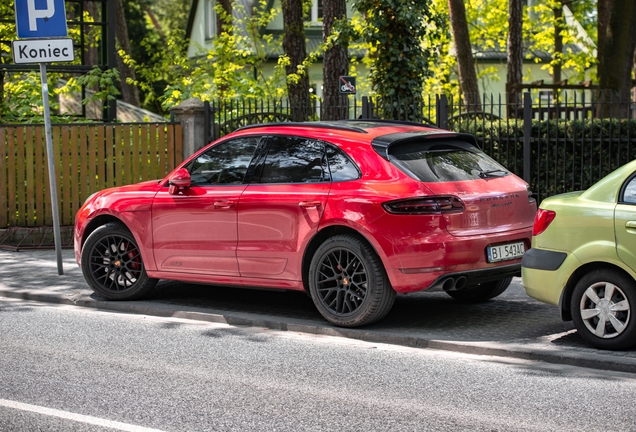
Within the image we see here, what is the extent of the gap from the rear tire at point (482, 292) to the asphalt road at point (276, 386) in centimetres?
191

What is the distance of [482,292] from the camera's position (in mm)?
9383

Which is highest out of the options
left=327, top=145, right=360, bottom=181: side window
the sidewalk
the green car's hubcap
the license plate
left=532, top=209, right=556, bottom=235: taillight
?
left=327, top=145, right=360, bottom=181: side window

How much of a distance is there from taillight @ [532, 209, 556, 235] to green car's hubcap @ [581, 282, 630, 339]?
2.10 ft

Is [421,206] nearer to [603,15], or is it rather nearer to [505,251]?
[505,251]

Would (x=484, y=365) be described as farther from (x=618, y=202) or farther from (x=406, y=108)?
(x=406, y=108)

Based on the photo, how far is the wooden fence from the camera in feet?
47.2

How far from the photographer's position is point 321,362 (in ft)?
23.6

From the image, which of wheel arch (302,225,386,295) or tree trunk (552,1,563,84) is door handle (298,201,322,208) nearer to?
wheel arch (302,225,386,295)

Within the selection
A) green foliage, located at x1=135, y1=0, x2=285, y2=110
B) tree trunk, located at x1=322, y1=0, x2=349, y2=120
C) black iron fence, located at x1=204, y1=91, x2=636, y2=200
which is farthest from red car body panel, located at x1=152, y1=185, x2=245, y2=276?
tree trunk, located at x1=322, y1=0, x2=349, y2=120

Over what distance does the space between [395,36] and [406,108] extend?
187 cm

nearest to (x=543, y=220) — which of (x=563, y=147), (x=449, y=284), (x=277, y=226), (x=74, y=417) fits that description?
(x=449, y=284)

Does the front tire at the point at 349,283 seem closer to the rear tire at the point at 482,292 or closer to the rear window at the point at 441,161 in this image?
the rear window at the point at 441,161

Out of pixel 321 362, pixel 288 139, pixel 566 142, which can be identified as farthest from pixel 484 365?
pixel 566 142

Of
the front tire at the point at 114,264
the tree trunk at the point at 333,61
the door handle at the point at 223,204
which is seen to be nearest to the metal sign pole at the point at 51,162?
the front tire at the point at 114,264
